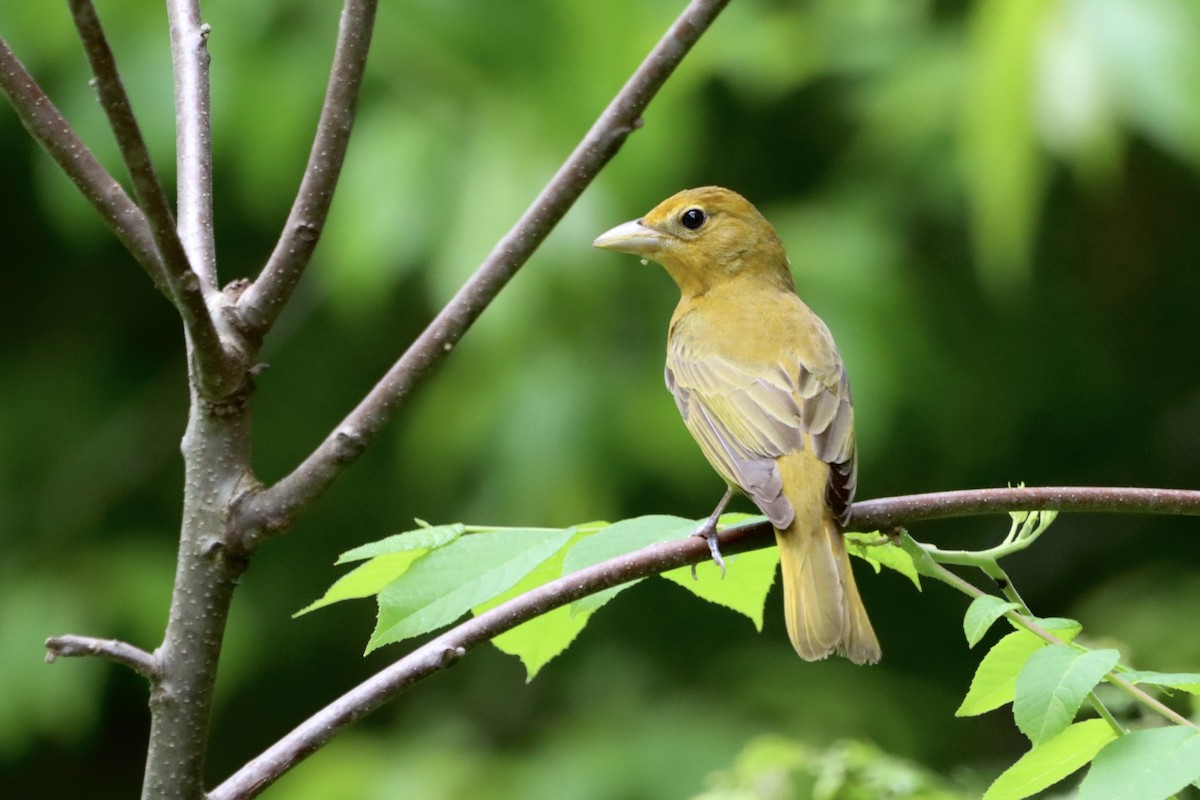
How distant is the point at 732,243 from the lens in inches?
166

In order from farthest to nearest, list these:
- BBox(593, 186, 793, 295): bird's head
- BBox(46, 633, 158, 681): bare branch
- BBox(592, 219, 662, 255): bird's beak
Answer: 1. BBox(593, 186, 793, 295): bird's head
2. BBox(592, 219, 662, 255): bird's beak
3. BBox(46, 633, 158, 681): bare branch

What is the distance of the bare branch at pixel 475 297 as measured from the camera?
1.71 metres

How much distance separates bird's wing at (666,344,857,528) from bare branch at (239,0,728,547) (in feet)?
3.09

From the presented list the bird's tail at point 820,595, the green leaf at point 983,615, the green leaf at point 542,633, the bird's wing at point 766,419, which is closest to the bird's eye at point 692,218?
the bird's wing at point 766,419

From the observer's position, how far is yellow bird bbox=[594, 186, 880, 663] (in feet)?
8.24

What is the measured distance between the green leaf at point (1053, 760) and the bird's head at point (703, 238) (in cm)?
240

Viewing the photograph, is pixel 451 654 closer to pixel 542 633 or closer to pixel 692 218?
pixel 542 633

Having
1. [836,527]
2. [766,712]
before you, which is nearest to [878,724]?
[766,712]

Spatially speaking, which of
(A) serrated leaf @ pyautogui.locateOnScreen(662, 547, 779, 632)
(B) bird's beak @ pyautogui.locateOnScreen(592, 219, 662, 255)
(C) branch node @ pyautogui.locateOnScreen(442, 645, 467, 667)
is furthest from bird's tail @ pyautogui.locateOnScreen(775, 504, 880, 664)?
(B) bird's beak @ pyautogui.locateOnScreen(592, 219, 662, 255)

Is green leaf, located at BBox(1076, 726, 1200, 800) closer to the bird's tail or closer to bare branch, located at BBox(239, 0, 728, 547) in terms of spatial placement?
the bird's tail

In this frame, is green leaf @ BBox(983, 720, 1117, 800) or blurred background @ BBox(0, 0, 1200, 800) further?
blurred background @ BBox(0, 0, 1200, 800)

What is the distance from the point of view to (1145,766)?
5.45 ft

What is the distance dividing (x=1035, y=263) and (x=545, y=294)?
2971mm

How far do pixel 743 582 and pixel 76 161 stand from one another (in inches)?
42.0
